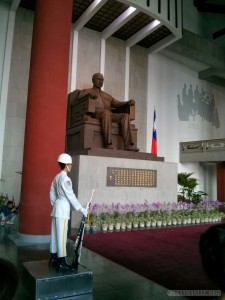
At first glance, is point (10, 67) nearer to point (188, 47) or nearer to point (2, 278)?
point (188, 47)

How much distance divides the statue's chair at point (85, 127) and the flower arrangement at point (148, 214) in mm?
1542

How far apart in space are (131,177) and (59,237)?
13.3ft

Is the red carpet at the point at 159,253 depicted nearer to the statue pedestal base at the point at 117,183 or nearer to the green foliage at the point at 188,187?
the statue pedestal base at the point at 117,183

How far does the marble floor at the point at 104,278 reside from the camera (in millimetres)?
2477

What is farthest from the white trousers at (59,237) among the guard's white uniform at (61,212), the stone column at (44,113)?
the stone column at (44,113)

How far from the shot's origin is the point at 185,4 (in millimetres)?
11617

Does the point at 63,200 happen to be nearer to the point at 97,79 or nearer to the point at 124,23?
the point at 97,79

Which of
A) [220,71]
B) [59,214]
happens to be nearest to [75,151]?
[59,214]

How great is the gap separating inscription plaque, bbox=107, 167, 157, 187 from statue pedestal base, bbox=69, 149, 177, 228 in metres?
0.02

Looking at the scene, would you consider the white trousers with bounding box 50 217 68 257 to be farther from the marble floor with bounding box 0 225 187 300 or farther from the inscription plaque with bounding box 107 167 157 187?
the inscription plaque with bounding box 107 167 157 187

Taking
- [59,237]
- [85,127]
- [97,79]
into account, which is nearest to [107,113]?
[85,127]

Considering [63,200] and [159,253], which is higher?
[63,200]

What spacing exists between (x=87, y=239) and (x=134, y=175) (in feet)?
7.87

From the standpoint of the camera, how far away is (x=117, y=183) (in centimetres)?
645
